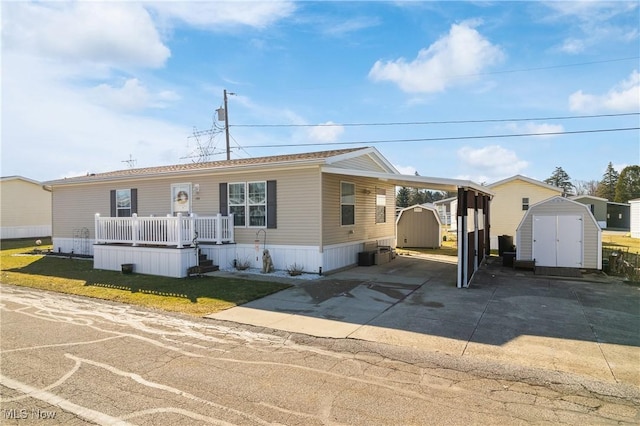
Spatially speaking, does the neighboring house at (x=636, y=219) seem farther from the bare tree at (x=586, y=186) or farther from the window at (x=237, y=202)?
the bare tree at (x=586, y=186)

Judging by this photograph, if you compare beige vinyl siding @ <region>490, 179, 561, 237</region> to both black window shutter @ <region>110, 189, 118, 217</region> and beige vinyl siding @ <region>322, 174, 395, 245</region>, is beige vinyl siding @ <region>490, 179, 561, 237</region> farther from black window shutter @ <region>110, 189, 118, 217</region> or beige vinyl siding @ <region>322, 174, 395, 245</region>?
black window shutter @ <region>110, 189, 118, 217</region>

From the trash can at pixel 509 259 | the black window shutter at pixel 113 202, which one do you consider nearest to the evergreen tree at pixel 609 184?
the trash can at pixel 509 259

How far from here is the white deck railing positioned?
37.0 feet

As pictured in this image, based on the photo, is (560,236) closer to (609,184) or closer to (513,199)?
(513,199)

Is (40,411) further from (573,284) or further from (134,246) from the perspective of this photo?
(573,284)

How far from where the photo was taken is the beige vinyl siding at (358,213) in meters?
11.5

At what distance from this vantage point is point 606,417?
338 centimetres

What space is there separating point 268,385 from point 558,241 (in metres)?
11.4

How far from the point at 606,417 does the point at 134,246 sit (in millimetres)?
12188

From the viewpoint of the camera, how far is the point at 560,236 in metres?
11.8

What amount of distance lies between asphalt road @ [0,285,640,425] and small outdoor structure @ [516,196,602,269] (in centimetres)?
887

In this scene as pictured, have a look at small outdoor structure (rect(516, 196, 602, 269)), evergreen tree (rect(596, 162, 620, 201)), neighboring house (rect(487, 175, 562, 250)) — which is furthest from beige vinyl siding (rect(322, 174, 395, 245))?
evergreen tree (rect(596, 162, 620, 201))

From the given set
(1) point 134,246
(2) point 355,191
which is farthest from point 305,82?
(1) point 134,246

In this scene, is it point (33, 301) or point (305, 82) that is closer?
point (33, 301)
